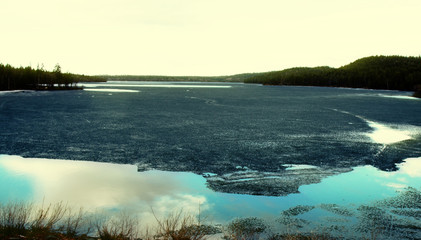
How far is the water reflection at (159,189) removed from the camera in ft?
32.8

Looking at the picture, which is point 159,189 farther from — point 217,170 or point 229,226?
point 229,226

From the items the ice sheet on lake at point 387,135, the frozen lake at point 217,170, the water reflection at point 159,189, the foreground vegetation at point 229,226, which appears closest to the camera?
the foreground vegetation at point 229,226

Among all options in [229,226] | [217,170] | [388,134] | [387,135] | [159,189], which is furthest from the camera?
[388,134]

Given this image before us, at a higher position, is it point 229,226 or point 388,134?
point 388,134

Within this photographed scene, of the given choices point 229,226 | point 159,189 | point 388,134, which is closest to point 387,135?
point 388,134

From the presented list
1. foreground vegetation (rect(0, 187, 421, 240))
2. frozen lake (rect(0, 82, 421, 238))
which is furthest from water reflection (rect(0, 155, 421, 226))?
foreground vegetation (rect(0, 187, 421, 240))

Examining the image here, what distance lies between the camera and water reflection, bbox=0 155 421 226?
10008mm

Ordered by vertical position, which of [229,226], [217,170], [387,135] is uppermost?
[387,135]

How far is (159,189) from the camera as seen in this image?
457 inches

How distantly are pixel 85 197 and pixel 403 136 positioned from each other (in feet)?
65.9

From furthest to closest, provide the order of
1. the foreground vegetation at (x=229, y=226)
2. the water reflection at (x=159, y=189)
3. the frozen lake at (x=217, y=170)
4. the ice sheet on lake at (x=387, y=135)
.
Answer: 1. the ice sheet on lake at (x=387, y=135)
2. the frozen lake at (x=217, y=170)
3. the water reflection at (x=159, y=189)
4. the foreground vegetation at (x=229, y=226)

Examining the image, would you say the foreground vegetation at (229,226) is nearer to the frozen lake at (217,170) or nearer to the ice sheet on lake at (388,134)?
the frozen lake at (217,170)

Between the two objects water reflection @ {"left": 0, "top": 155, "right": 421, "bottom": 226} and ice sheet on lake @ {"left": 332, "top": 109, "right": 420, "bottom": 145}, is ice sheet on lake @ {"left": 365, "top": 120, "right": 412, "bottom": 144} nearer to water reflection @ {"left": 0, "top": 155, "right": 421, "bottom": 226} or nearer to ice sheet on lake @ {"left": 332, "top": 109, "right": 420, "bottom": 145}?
ice sheet on lake @ {"left": 332, "top": 109, "right": 420, "bottom": 145}

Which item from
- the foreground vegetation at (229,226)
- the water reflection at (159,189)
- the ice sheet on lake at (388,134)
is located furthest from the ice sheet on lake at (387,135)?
the foreground vegetation at (229,226)
